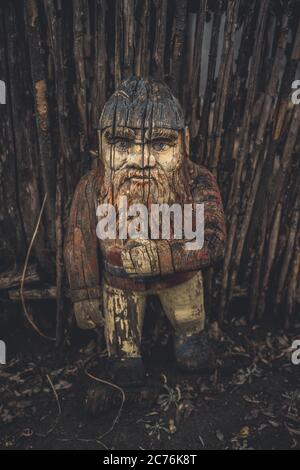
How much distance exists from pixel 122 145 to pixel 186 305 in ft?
3.37

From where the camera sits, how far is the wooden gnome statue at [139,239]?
2268mm

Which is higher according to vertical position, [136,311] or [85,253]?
[85,253]

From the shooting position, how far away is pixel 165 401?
271 cm

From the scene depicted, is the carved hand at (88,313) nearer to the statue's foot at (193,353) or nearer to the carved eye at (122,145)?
the statue's foot at (193,353)

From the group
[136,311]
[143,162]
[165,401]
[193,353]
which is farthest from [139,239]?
[165,401]

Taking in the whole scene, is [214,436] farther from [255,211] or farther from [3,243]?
[3,243]

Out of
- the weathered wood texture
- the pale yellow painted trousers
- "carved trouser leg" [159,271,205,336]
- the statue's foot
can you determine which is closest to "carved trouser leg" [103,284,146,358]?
the pale yellow painted trousers

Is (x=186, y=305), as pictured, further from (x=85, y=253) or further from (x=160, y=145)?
(x=160, y=145)

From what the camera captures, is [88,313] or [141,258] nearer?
[141,258]

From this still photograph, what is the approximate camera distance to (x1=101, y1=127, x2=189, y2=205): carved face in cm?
225

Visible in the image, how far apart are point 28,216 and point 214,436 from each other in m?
1.78

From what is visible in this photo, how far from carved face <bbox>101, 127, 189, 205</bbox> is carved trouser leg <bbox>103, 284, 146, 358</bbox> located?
627 mm

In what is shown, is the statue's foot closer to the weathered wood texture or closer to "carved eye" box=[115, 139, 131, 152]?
the weathered wood texture
